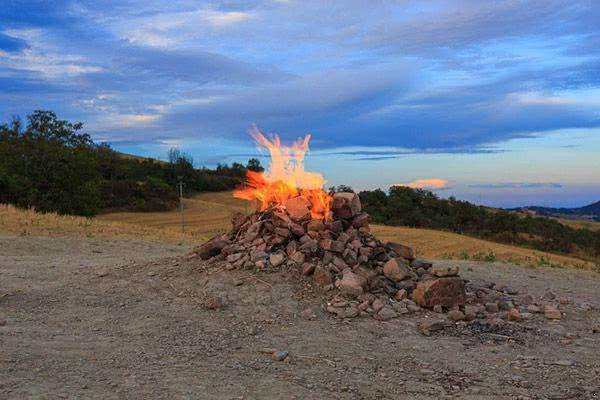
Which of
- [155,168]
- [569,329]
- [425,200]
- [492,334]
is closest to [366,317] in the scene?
[492,334]

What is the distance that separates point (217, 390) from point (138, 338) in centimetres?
183

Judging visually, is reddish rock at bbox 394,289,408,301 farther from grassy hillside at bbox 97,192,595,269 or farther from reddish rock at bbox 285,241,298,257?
grassy hillside at bbox 97,192,595,269

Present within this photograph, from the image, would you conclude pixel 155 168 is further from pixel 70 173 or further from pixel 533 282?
pixel 533 282

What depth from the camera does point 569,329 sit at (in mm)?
7430

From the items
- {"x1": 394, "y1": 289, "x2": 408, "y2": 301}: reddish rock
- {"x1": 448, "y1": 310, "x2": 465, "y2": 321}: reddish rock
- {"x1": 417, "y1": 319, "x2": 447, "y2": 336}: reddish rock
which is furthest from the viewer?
{"x1": 394, "y1": 289, "x2": 408, "y2": 301}: reddish rock

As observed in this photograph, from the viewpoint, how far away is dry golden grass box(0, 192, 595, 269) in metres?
16.3

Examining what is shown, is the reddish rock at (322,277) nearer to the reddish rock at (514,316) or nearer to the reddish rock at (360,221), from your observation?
the reddish rock at (360,221)

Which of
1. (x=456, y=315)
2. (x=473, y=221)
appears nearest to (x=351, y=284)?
(x=456, y=315)

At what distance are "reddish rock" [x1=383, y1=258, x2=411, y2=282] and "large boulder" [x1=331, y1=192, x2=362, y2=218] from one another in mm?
1194

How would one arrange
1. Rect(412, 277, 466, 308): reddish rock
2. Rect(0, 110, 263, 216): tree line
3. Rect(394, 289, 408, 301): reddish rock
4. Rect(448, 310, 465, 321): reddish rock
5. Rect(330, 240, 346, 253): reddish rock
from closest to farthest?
Rect(448, 310, 465, 321): reddish rock → Rect(412, 277, 466, 308): reddish rock → Rect(394, 289, 408, 301): reddish rock → Rect(330, 240, 346, 253): reddish rock → Rect(0, 110, 263, 216): tree line

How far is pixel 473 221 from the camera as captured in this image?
34.0m

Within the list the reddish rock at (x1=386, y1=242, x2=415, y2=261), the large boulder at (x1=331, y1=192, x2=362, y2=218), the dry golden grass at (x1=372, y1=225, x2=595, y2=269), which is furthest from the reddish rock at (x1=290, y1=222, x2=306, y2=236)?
the dry golden grass at (x1=372, y1=225, x2=595, y2=269)

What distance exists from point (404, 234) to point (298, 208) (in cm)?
1754

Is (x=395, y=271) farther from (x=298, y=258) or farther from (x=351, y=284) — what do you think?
(x=298, y=258)
